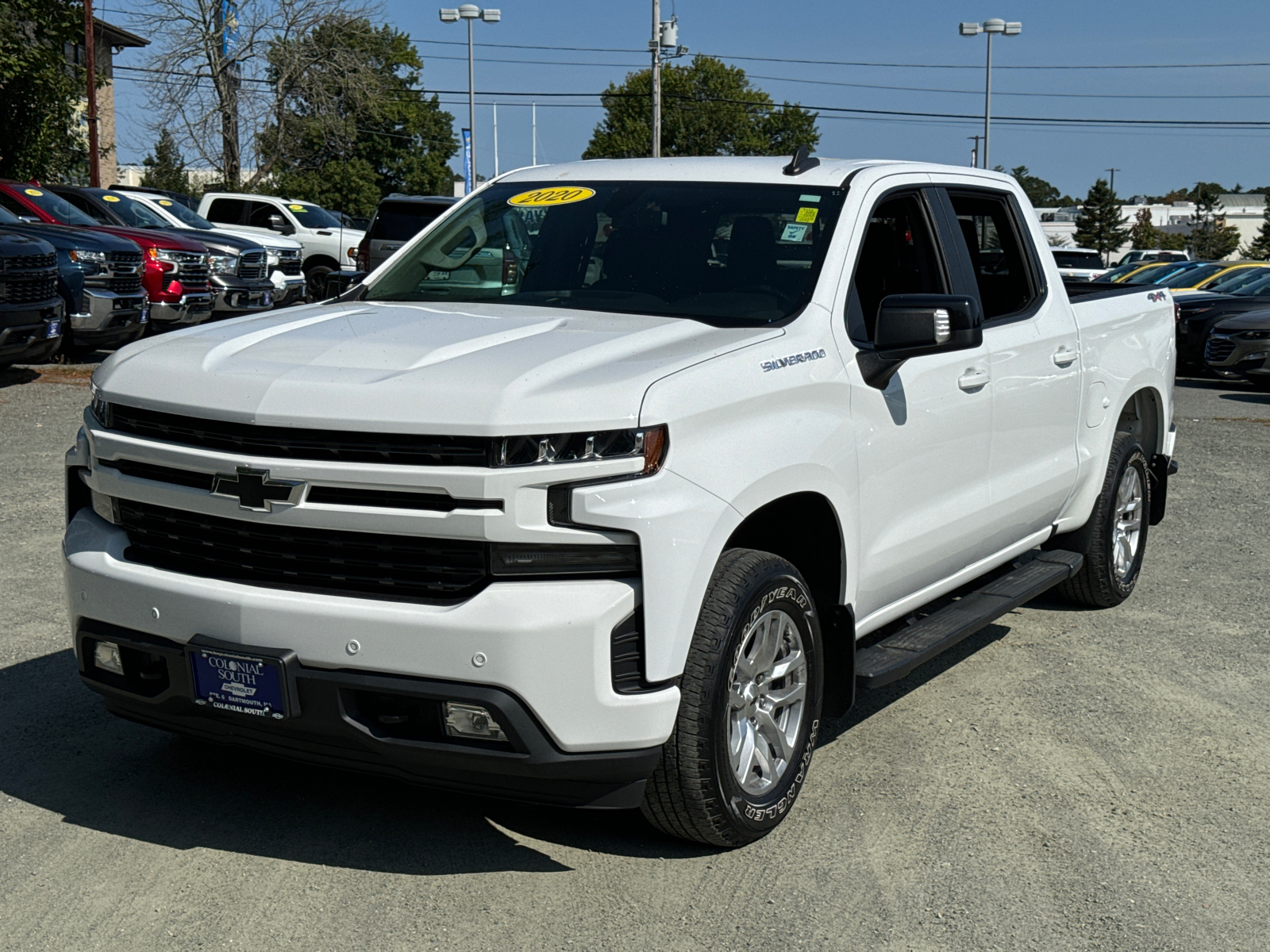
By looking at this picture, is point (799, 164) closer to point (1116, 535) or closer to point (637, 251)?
point (637, 251)

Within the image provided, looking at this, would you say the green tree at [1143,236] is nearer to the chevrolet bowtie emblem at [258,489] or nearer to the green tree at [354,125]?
the green tree at [354,125]

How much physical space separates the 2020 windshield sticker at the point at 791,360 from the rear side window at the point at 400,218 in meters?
18.4

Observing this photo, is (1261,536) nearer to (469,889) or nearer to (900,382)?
(900,382)

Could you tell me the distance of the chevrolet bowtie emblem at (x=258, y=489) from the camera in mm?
3371

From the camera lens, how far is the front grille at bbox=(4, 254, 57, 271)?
12461 mm

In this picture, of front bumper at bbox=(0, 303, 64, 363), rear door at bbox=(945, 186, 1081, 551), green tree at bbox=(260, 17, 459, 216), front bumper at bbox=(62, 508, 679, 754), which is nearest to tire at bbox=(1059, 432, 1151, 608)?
rear door at bbox=(945, 186, 1081, 551)

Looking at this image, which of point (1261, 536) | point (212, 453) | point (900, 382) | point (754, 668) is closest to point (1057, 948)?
point (754, 668)

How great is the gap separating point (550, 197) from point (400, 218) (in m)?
17.6

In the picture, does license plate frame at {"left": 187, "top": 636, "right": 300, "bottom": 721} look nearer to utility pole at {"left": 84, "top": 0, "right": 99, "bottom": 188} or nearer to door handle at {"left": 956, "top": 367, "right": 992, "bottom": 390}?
door handle at {"left": 956, "top": 367, "right": 992, "bottom": 390}

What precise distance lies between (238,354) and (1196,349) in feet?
58.2

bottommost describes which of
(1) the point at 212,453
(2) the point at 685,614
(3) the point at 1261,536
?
(3) the point at 1261,536

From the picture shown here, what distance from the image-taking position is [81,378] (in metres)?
14.8

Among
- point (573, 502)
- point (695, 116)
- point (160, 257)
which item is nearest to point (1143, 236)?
point (695, 116)

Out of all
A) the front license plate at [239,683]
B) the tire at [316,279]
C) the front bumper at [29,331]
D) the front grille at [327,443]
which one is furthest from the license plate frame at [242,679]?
the tire at [316,279]
